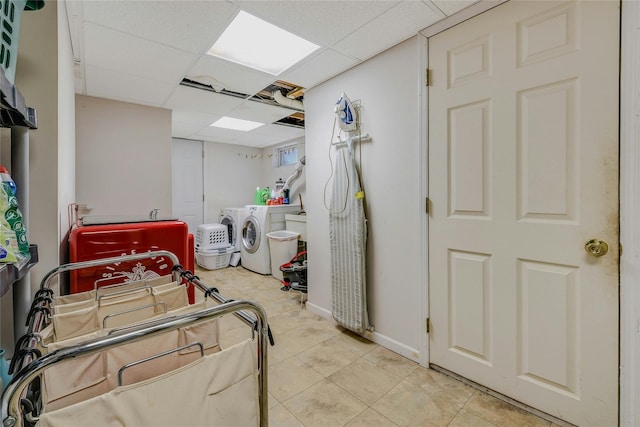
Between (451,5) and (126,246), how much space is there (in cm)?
247

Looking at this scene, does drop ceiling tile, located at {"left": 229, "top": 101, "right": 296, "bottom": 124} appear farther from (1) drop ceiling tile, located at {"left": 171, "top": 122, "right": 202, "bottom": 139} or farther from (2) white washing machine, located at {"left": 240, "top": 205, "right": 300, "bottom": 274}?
(2) white washing machine, located at {"left": 240, "top": 205, "right": 300, "bottom": 274}

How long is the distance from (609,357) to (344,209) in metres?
1.71

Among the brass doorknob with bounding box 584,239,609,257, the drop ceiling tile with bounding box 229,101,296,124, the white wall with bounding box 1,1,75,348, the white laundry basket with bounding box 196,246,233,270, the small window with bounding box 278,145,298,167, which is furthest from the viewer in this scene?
the small window with bounding box 278,145,298,167

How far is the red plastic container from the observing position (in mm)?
1637

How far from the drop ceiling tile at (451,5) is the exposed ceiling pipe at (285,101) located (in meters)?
1.78

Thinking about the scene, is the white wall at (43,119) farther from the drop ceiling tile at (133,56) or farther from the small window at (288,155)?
the small window at (288,155)

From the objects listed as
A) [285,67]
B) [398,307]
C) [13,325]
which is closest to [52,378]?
[13,325]

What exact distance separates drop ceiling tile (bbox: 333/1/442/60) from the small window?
2.97 metres

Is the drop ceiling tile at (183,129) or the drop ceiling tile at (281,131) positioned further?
the drop ceiling tile at (281,131)

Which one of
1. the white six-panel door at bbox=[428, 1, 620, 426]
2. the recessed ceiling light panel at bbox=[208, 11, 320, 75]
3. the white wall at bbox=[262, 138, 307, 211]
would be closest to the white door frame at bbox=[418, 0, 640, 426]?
the white six-panel door at bbox=[428, 1, 620, 426]

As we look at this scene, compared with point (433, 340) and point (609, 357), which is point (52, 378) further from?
point (609, 357)

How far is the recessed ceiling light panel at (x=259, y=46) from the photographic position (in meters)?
1.88

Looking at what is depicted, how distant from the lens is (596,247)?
4.31ft
